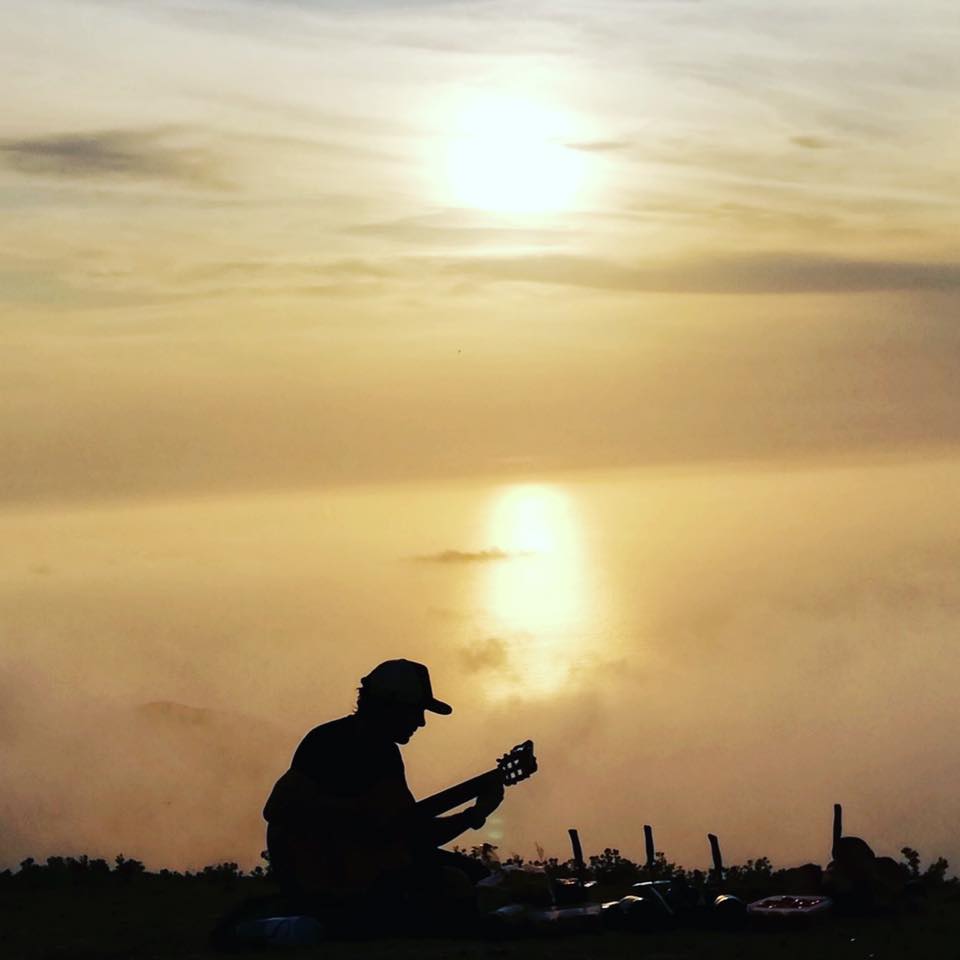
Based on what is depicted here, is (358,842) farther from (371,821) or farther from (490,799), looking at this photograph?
(490,799)

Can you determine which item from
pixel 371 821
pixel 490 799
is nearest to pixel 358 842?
pixel 371 821

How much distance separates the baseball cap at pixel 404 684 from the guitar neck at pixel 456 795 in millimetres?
828

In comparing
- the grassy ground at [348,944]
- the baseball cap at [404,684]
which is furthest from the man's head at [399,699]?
the grassy ground at [348,944]

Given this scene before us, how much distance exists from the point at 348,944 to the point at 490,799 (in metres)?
2.25

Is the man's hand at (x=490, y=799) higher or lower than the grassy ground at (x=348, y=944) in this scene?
higher

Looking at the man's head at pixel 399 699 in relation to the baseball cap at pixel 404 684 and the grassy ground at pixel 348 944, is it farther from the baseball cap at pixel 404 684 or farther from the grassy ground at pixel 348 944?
the grassy ground at pixel 348 944

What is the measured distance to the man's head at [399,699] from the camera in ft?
67.3

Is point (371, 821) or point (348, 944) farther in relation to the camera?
point (371, 821)

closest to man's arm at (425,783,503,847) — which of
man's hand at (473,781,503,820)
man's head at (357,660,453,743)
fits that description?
man's hand at (473,781,503,820)

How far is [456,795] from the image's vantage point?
20.7 metres

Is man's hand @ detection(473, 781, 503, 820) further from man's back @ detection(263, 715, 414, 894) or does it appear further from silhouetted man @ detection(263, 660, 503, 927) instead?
man's back @ detection(263, 715, 414, 894)

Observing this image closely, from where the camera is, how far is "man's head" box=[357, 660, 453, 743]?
20.5m

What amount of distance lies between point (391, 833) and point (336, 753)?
1.06m

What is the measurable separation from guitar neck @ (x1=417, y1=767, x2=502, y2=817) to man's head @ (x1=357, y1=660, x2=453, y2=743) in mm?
746
